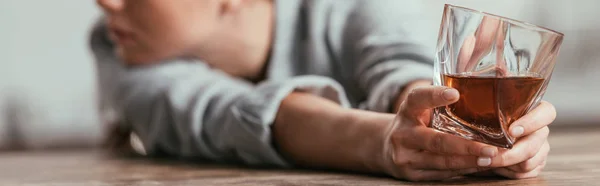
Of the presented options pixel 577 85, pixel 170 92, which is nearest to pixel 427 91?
pixel 170 92

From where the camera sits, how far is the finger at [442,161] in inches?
21.7

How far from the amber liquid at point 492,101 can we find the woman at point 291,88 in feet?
0.03

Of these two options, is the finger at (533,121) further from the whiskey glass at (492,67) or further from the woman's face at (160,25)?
the woman's face at (160,25)

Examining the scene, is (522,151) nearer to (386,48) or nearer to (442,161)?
(442,161)

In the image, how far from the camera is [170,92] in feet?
2.98

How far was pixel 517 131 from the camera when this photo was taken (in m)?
0.54

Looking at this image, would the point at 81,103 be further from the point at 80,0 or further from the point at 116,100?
the point at 116,100

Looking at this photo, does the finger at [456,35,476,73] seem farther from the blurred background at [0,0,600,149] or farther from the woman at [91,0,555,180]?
the blurred background at [0,0,600,149]

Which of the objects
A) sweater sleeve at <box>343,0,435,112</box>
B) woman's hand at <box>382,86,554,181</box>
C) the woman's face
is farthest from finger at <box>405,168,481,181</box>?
the woman's face

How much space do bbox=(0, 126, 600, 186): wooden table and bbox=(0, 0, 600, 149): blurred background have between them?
65cm

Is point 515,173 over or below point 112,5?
below

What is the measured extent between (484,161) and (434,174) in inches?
2.0

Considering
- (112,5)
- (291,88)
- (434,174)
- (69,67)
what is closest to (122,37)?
(112,5)

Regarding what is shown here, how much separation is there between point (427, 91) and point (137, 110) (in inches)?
20.6
